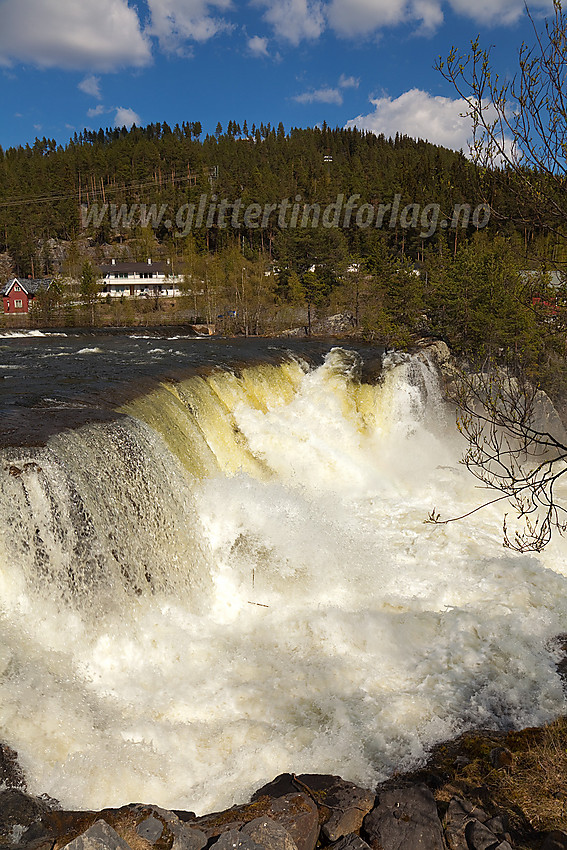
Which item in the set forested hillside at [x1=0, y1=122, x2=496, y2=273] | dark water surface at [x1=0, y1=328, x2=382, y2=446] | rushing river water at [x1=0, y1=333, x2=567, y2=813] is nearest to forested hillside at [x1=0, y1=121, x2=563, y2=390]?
forested hillside at [x1=0, y1=122, x2=496, y2=273]

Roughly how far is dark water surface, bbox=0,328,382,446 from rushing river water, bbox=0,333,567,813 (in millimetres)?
118

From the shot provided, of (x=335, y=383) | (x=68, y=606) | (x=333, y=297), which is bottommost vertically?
(x=68, y=606)

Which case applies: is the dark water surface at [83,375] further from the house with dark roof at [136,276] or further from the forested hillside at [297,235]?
the house with dark roof at [136,276]

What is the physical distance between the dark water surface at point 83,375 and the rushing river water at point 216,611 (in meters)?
0.12

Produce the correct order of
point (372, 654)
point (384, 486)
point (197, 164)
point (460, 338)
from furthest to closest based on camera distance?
1. point (197, 164)
2. point (460, 338)
3. point (384, 486)
4. point (372, 654)

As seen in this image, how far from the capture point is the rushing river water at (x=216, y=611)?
5.22 metres

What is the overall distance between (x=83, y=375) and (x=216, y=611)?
25.0 ft

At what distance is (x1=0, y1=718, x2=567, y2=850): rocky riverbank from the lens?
148 inches

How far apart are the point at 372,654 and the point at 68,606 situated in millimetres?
3799

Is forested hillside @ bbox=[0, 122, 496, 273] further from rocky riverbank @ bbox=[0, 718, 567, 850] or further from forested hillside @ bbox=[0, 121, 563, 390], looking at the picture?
rocky riverbank @ bbox=[0, 718, 567, 850]

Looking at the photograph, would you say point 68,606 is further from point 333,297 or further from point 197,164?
point 197,164

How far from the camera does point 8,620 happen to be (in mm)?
5535

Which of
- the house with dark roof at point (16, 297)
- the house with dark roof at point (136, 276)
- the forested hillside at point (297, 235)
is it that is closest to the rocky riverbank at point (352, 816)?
the forested hillside at point (297, 235)

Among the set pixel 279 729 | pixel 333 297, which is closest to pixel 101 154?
pixel 333 297
